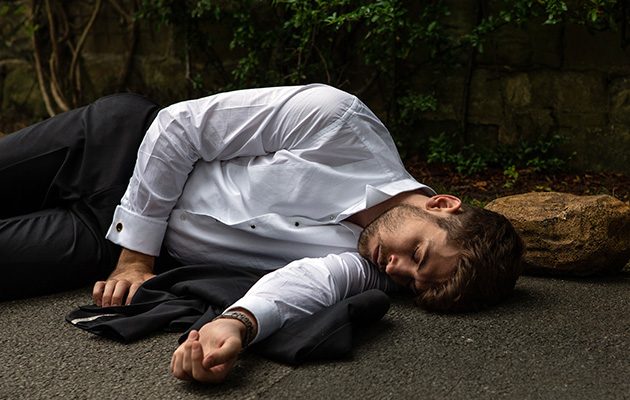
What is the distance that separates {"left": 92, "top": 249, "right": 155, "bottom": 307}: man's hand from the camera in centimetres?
289

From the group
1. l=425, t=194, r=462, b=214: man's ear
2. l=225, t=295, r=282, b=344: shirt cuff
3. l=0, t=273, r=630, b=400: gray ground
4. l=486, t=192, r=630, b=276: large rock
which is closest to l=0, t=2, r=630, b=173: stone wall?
l=486, t=192, r=630, b=276: large rock

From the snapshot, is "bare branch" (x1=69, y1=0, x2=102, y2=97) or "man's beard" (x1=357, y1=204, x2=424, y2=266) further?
"bare branch" (x1=69, y1=0, x2=102, y2=97)

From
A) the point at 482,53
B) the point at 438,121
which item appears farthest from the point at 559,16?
the point at 438,121

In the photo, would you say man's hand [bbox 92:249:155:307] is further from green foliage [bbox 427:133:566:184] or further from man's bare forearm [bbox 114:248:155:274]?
green foliage [bbox 427:133:566:184]

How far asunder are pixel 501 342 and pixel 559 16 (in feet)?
7.55

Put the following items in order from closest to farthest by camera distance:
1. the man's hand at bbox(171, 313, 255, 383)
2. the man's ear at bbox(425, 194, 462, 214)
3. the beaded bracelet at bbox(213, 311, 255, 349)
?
the man's hand at bbox(171, 313, 255, 383)
the beaded bracelet at bbox(213, 311, 255, 349)
the man's ear at bbox(425, 194, 462, 214)

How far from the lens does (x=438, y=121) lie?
523cm

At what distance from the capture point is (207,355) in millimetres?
2219

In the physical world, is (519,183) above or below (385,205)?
below

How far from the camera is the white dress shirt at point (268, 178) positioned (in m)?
2.94

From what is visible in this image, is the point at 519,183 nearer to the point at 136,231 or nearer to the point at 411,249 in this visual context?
the point at 411,249

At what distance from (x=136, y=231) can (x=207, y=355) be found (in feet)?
3.05

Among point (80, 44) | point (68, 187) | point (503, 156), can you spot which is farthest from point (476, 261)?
→ point (80, 44)

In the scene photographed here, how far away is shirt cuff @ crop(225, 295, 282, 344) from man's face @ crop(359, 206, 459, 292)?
440mm
